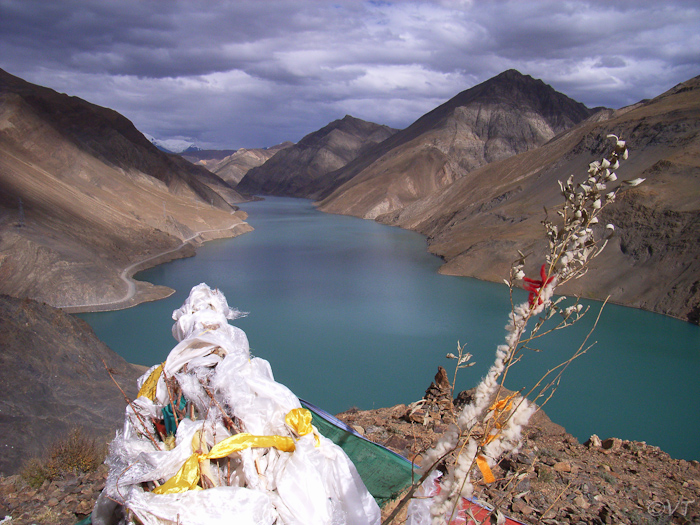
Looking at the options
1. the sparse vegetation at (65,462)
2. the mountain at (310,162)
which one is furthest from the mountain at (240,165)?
the sparse vegetation at (65,462)

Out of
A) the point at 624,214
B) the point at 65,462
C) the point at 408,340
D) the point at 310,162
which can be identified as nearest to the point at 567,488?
the point at 65,462

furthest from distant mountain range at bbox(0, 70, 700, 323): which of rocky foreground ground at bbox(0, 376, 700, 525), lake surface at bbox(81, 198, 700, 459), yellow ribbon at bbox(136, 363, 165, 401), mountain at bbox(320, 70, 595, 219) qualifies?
yellow ribbon at bbox(136, 363, 165, 401)

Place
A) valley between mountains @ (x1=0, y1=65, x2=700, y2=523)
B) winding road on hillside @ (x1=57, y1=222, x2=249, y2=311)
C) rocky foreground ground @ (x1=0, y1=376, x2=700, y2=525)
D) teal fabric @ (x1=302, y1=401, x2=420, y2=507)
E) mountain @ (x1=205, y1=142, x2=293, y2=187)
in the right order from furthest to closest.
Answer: mountain @ (x1=205, y1=142, x2=293, y2=187) < winding road on hillside @ (x1=57, y1=222, x2=249, y2=311) < valley between mountains @ (x1=0, y1=65, x2=700, y2=523) < teal fabric @ (x1=302, y1=401, x2=420, y2=507) < rocky foreground ground @ (x1=0, y1=376, x2=700, y2=525)

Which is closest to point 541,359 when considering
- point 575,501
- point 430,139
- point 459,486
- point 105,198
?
point 575,501

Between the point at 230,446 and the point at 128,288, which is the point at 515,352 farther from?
the point at 128,288

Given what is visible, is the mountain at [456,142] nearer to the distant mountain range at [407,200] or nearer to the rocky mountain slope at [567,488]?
the distant mountain range at [407,200]

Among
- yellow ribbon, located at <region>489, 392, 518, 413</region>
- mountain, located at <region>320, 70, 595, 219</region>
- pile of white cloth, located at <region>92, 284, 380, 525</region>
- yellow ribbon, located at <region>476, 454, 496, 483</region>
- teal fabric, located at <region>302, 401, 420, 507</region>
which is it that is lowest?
teal fabric, located at <region>302, 401, 420, 507</region>

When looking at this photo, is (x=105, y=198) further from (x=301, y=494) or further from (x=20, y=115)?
(x=301, y=494)

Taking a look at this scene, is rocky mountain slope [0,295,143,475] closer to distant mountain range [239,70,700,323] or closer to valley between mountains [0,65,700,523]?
valley between mountains [0,65,700,523]
